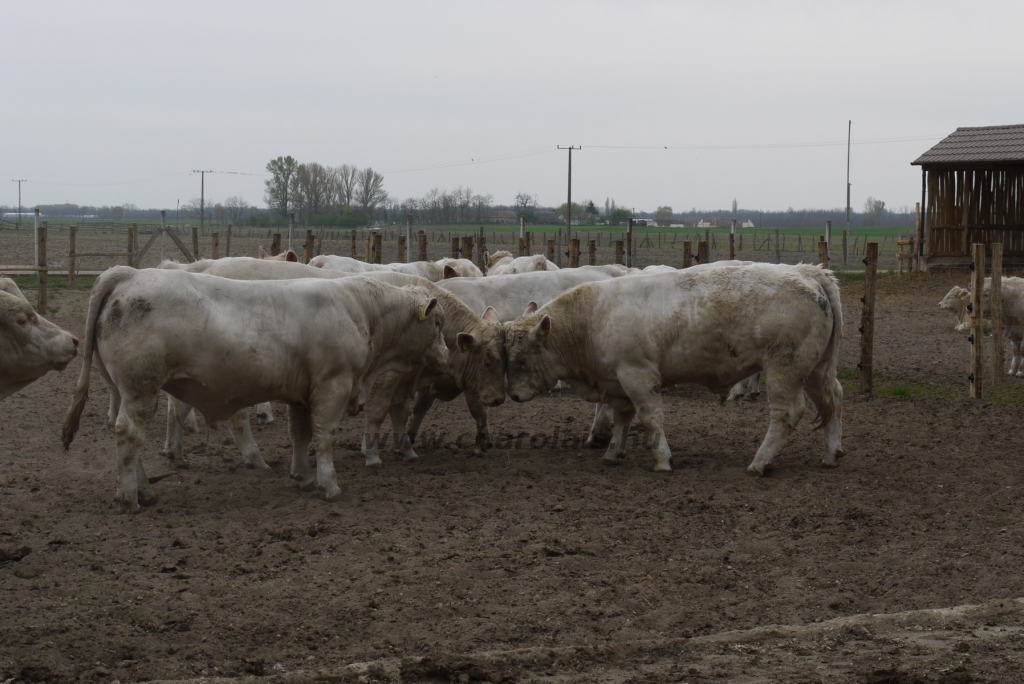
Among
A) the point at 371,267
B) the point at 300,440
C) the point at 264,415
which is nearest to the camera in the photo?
the point at 300,440

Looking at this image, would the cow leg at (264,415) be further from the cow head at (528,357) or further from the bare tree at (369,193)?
the bare tree at (369,193)

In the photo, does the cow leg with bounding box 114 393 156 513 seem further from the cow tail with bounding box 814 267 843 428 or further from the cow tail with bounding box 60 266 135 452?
the cow tail with bounding box 814 267 843 428

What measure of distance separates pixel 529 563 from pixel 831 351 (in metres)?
3.45

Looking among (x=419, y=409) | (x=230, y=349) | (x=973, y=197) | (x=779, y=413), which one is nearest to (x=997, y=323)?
(x=779, y=413)

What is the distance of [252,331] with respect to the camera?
6.58m

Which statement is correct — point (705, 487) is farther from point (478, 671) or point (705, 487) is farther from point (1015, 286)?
point (1015, 286)

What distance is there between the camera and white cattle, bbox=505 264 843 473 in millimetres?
7609

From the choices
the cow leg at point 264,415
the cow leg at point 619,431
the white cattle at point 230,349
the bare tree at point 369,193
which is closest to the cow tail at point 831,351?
the cow leg at point 619,431

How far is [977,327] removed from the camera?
10805 millimetres

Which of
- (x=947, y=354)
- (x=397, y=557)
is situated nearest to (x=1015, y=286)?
(x=947, y=354)

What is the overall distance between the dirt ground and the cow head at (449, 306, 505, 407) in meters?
0.54

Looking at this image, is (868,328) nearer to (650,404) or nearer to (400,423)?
(650,404)

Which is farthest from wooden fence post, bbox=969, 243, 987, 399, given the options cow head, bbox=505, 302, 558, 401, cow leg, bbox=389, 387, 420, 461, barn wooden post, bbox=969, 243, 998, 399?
cow leg, bbox=389, 387, 420, 461

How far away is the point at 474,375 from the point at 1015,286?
26.1 feet
